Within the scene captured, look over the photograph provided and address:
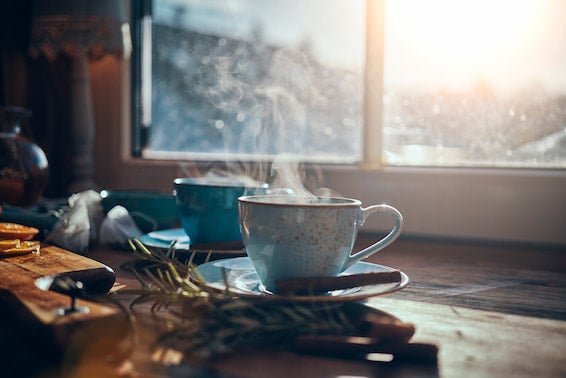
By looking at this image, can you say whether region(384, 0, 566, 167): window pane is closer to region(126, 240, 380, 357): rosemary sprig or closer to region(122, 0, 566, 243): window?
region(122, 0, 566, 243): window

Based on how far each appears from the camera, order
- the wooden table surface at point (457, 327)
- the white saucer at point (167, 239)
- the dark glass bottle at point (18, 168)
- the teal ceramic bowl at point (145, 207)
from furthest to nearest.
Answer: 1. the dark glass bottle at point (18, 168)
2. the teal ceramic bowl at point (145, 207)
3. the white saucer at point (167, 239)
4. the wooden table surface at point (457, 327)

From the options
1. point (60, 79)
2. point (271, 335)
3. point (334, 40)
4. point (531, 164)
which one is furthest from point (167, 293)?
point (60, 79)

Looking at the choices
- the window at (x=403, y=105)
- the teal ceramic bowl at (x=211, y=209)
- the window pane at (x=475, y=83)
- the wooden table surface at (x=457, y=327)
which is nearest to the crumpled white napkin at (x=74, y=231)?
the wooden table surface at (x=457, y=327)

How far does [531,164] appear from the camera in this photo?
4.25 ft

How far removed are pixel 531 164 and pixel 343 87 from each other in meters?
0.48

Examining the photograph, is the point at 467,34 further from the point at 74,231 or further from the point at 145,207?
the point at 74,231

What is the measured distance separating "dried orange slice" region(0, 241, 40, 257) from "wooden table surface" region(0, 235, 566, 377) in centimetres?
11

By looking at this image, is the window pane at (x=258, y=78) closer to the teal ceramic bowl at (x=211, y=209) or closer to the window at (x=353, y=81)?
the window at (x=353, y=81)

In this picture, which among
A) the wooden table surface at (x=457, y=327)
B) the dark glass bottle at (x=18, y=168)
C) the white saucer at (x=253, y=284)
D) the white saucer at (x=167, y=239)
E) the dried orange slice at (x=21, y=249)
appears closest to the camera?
the wooden table surface at (x=457, y=327)

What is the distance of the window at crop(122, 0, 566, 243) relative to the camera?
4.17 feet

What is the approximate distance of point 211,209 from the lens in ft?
2.99

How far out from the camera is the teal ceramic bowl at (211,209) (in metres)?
0.91

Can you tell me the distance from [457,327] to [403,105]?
3.02ft

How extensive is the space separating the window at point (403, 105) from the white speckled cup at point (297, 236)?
723mm
